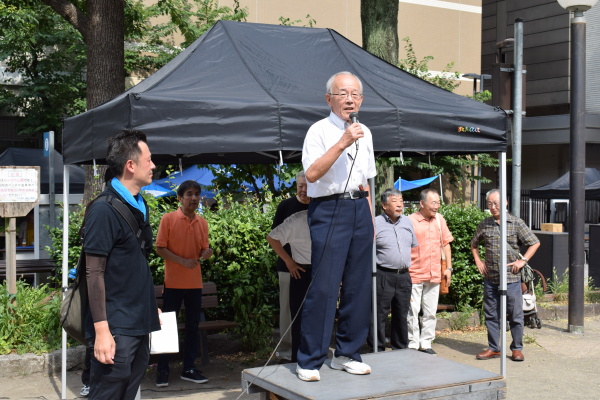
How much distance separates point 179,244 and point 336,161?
273 centimetres

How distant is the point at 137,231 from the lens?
4160 millimetres

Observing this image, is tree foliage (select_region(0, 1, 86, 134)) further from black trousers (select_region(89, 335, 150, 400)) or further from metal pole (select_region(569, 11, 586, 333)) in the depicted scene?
black trousers (select_region(89, 335, 150, 400))

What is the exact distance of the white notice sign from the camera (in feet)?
28.2

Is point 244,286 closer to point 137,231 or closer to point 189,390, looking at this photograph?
point 189,390

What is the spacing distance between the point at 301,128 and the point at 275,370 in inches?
78.3

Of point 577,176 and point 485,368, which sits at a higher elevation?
point 577,176

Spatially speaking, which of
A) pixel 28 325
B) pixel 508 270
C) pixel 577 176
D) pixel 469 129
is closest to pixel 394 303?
pixel 508 270

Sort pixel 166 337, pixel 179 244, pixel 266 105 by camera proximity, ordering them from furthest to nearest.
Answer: pixel 179 244
pixel 266 105
pixel 166 337

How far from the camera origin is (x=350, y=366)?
528cm

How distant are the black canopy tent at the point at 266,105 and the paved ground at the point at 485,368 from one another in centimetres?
130

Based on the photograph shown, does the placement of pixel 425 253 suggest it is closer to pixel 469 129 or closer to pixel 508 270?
pixel 508 270

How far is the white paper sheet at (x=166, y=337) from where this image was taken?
4.66 meters

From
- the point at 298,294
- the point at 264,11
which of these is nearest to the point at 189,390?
the point at 298,294

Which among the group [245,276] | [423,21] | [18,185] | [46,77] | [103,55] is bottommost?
[245,276]
